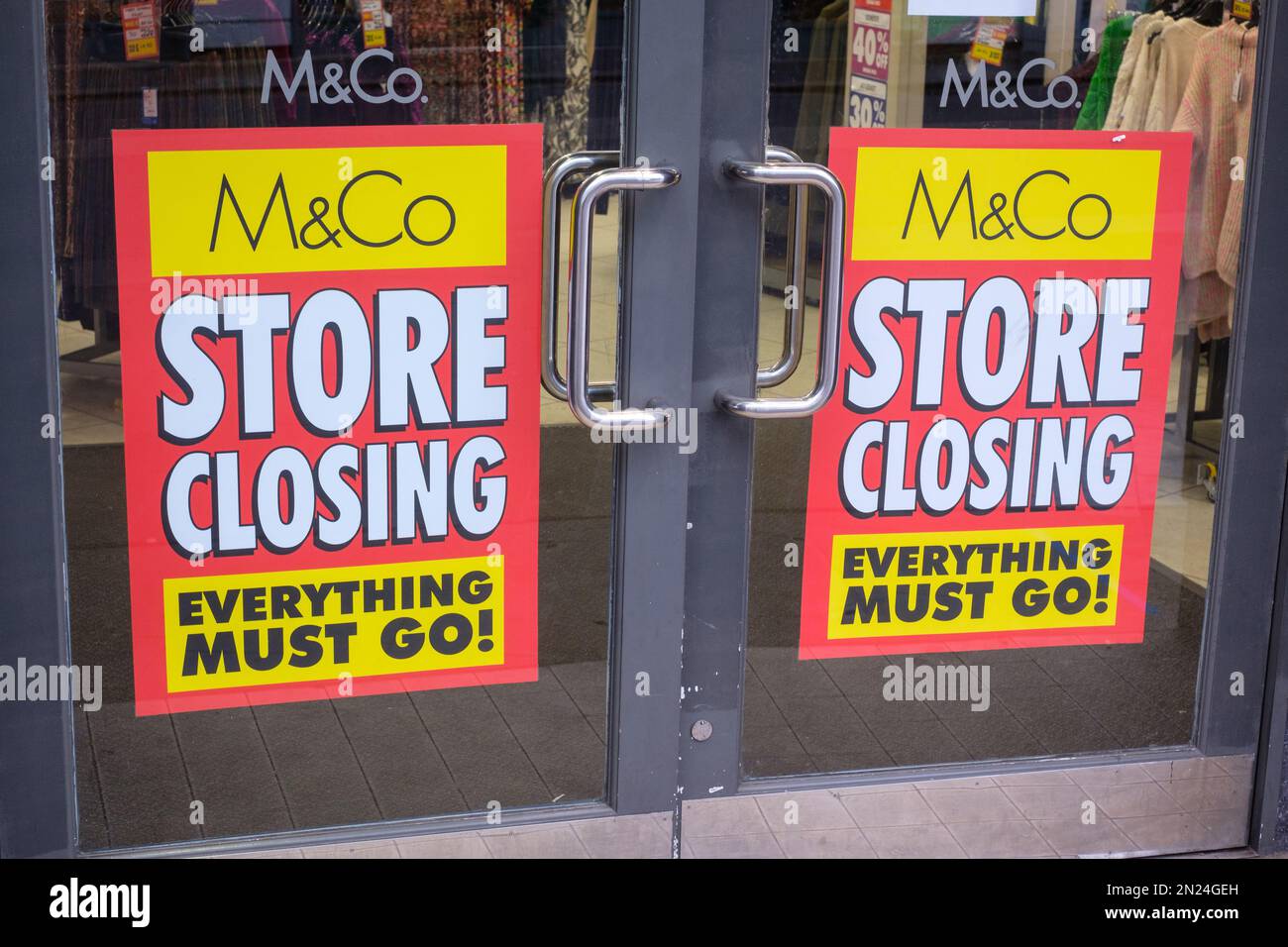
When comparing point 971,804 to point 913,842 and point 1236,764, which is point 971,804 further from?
point 1236,764

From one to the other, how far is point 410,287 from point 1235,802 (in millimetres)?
1815

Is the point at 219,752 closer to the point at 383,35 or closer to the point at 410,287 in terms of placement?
the point at 410,287

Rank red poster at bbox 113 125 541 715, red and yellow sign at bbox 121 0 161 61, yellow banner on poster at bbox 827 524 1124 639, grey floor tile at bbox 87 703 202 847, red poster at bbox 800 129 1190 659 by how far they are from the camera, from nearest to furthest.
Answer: red and yellow sign at bbox 121 0 161 61 → red poster at bbox 113 125 541 715 → grey floor tile at bbox 87 703 202 847 → red poster at bbox 800 129 1190 659 → yellow banner on poster at bbox 827 524 1124 639

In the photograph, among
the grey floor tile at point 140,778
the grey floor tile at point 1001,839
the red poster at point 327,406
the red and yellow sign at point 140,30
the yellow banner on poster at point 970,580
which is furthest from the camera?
the grey floor tile at point 1001,839

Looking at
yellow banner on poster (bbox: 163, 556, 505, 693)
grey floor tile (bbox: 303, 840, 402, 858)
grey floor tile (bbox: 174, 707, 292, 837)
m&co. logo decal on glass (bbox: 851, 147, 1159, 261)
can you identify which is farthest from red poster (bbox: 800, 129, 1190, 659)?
grey floor tile (bbox: 174, 707, 292, 837)

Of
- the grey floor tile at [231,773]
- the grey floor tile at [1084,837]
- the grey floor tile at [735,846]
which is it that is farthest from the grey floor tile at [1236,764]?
the grey floor tile at [231,773]

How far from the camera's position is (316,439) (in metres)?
2.34

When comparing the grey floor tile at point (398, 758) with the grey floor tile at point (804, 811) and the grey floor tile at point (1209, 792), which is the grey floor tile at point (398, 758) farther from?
the grey floor tile at point (1209, 792)

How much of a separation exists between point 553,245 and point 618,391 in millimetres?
263

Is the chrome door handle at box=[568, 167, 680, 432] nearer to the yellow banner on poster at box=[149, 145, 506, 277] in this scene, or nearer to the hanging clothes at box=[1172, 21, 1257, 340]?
the yellow banner on poster at box=[149, 145, 506, 277]

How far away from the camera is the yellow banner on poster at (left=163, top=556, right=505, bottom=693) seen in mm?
2365

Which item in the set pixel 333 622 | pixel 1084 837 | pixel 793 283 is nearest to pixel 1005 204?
pixel 793 283

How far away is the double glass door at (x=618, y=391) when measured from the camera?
2223 millimetres
